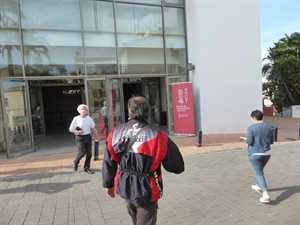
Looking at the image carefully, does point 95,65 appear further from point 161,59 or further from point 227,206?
point 227,206

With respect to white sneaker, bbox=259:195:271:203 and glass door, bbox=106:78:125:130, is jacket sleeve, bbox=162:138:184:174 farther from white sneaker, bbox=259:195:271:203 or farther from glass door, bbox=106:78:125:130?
glass door, bbox=106:78:125:130

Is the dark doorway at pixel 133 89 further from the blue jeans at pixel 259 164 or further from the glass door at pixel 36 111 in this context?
the blue jeans at pixel 259 164

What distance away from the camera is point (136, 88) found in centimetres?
1623

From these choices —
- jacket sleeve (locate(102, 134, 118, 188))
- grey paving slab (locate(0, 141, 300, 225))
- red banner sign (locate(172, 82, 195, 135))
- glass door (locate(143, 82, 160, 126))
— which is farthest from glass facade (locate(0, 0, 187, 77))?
jacket sleeve (locate(102, 134, 118, 188))

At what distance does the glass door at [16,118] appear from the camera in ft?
28.8

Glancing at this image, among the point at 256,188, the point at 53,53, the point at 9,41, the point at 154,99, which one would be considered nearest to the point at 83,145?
the point at 256,188

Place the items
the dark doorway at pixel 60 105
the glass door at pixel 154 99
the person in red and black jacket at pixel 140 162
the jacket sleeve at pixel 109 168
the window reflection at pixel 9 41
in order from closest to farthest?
1. the person in red and black jacket at pixel 140 162
2. the jacket sleeve at pixel 109 168
3. the window reflection at pixel 9 41
4. the glass door at pixel 154 99
5. the dark doorway at pixel 60 105

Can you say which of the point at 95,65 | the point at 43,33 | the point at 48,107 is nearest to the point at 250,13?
the point at 95,65

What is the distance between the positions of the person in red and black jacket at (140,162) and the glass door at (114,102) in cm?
826

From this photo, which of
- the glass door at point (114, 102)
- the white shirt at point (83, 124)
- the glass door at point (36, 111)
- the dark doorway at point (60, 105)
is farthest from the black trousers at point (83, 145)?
the dark doorway at point (60, 105)

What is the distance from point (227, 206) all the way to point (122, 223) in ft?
5.36

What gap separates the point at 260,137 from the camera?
4.50 metres

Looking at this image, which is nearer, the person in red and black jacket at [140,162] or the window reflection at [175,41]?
the person in red and black jacket at [140,162]

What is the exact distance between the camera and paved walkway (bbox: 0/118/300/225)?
157 inches
